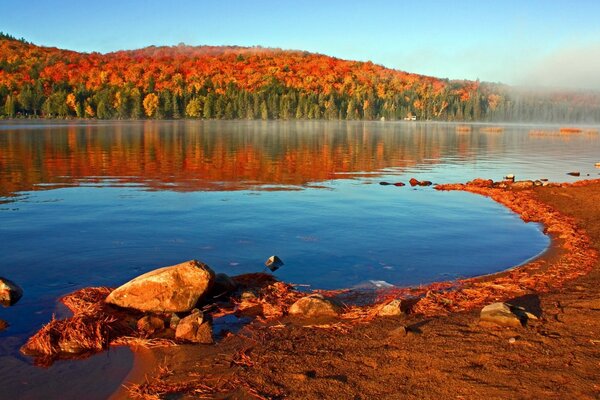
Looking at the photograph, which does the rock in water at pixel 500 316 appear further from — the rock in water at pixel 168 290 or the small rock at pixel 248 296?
the rock in water at pixel 168 290

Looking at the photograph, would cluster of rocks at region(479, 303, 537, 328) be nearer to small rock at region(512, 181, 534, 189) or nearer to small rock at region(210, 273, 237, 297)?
small rock at region(210, 273, 237, 297)

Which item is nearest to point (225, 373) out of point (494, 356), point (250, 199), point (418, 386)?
point (418, 386)

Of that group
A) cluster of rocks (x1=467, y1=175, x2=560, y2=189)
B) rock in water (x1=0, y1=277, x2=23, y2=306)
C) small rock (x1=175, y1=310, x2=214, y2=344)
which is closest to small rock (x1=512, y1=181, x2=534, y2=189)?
cluster of rocks (x1=467, y1=175, x2=560, y2=189)

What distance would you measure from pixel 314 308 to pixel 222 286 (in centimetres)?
234

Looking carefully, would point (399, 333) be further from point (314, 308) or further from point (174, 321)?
point (174, 321)

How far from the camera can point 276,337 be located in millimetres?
8500

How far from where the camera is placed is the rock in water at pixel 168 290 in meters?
9.88

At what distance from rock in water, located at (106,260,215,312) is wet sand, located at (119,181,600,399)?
1.62 m

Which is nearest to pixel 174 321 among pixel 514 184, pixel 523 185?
pixel 523 185

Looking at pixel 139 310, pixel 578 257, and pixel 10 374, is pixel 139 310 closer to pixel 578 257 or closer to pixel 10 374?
pixel 10 374

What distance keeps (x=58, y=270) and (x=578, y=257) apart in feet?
44.0

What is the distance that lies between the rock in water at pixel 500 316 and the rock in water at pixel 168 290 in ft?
17.4

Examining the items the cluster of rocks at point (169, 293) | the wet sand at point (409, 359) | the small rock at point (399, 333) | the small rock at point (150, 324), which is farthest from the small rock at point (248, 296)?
the small rock at point (399, 333)

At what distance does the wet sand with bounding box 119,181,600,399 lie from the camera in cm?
638
